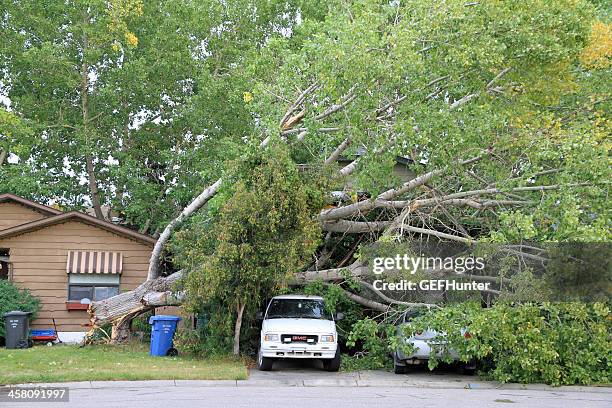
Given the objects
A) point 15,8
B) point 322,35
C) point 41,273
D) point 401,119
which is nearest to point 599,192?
point 401,119

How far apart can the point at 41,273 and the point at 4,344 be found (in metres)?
2.44

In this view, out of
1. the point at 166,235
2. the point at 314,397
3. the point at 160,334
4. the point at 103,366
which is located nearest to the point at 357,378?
the point at 314,397

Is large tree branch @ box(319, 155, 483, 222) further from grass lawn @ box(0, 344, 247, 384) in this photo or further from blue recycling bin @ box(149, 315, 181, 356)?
blue recycling bin @ box(149, 315, 181, 356)

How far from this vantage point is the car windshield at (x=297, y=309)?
15609 mm

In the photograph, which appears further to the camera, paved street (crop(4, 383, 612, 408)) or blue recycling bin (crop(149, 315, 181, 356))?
blue recycling bin (crop(149, 315, 181, 356))

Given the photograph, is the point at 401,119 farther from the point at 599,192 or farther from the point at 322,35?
the point at 599,192

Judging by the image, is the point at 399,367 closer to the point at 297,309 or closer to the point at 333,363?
the point at 333,363

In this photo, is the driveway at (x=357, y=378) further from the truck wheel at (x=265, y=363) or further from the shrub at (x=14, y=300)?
the shrub at (x=14, y=300)

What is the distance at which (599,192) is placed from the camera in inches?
568

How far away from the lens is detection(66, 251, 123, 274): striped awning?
20.6m

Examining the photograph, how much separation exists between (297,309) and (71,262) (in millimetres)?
8443

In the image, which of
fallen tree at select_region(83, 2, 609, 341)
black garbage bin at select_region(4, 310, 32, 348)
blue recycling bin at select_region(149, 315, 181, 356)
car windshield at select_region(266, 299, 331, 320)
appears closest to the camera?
fallen tree at select_region(83, 2, 609, 341)

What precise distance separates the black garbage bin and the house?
195cm

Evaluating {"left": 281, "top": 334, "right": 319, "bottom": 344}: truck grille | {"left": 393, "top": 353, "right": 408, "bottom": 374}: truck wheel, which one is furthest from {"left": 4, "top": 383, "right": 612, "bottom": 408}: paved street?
{"left": 393, "top": 353, "right": 408, "bottom": 374}: truck wheel
